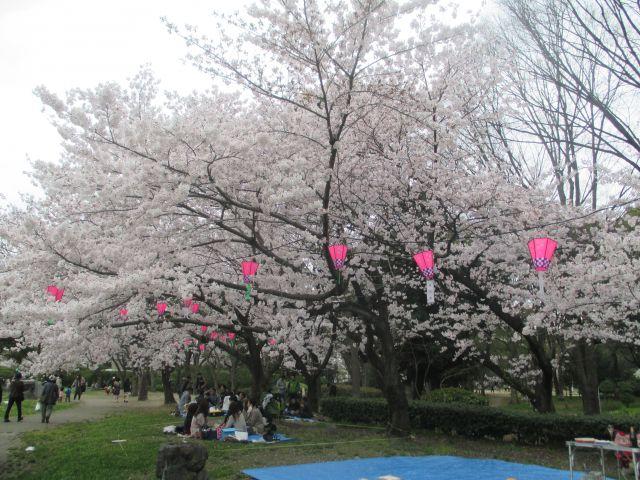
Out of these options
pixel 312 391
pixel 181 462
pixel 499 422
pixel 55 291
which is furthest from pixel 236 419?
pixel 312 391

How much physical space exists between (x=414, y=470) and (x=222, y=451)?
3.72m

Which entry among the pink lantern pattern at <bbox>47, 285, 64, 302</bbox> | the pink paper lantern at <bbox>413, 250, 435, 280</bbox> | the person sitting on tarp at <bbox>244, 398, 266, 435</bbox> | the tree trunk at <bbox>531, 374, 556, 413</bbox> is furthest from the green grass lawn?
the pink paper lantern at <bbox>413, 250, 435, 280</bbox>

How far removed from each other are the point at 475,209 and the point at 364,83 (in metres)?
3.41

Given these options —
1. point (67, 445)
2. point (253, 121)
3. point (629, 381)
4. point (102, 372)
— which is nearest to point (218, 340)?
point (67, 445)

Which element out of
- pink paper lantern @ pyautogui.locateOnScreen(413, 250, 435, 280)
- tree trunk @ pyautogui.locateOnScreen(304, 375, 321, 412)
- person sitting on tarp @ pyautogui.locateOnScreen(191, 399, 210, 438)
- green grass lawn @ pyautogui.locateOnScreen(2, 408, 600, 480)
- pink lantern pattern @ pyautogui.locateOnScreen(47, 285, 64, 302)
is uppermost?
pink paper lantern @ pyautogui.locateOnScreen(413, 250, 435, 280)

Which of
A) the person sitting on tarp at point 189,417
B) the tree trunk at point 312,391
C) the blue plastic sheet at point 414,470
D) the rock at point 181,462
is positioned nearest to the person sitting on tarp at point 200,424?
the person sitting on tarp at point 189,417

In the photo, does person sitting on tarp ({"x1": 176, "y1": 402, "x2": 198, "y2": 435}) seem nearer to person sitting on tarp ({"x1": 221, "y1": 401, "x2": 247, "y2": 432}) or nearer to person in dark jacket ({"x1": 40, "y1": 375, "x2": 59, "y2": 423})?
person sitting on tarp ({"x1": 221, "y1": 401, "x2": 247, "y2": 432})

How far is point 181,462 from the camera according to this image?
6.64 metres

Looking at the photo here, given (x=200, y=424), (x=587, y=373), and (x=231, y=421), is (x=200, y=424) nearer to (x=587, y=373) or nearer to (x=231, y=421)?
(x=231, y=421)

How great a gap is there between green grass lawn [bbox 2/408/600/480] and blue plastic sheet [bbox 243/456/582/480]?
0.62 m

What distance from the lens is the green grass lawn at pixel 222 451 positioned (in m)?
8.23

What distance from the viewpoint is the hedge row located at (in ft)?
33.7

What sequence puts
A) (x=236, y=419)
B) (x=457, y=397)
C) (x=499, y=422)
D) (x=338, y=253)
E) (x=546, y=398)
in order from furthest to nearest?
(x=457, y=397), (x=546, y=398), (x=236, y=419), (x=499, y=422), (x=338, y=253)

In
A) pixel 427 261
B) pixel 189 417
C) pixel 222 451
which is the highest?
pixel 427 261
